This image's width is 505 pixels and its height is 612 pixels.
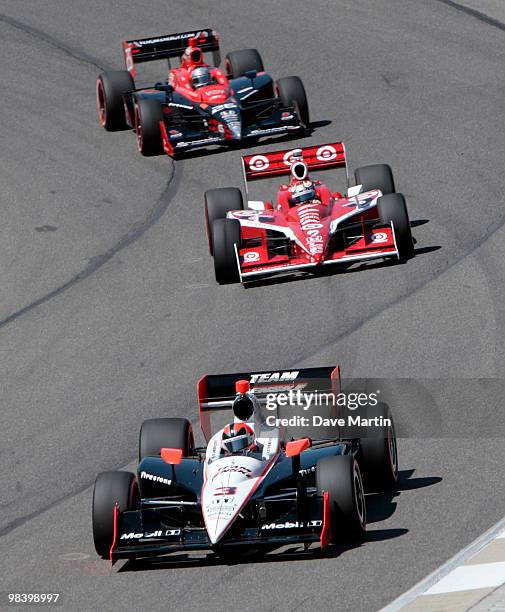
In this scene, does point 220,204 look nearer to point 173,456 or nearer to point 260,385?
point 260,385

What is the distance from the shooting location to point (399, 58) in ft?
100.0

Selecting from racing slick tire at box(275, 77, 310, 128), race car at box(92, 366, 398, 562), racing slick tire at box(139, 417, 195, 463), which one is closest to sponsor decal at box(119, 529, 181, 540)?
race car at box(92, 366, 398, 562)

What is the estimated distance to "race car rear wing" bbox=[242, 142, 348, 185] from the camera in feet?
68.8

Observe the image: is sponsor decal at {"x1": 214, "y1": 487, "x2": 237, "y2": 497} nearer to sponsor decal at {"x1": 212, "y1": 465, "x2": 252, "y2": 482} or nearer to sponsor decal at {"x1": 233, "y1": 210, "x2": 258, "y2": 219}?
sponsor decal at {"x1": 212, "y1": 465, "x2": 252, "y2": 482}

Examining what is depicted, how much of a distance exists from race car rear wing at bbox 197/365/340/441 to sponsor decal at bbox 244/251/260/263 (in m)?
5.50

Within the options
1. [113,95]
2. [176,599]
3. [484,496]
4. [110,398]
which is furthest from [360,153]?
[176,599]

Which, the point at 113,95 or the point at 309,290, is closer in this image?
the point at 309,290

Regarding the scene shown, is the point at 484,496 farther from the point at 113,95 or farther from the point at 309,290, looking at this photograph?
the point at 113,95

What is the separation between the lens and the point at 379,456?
13.4m

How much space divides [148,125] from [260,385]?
12246mm

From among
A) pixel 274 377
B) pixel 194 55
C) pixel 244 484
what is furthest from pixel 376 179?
pixel 244 484

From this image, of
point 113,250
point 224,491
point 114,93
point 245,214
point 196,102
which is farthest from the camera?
point 114,93

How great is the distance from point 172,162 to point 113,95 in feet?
7.39

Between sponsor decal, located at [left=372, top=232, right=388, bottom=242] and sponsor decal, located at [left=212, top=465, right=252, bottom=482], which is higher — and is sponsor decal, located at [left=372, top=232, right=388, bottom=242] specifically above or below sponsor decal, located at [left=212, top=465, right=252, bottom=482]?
above
